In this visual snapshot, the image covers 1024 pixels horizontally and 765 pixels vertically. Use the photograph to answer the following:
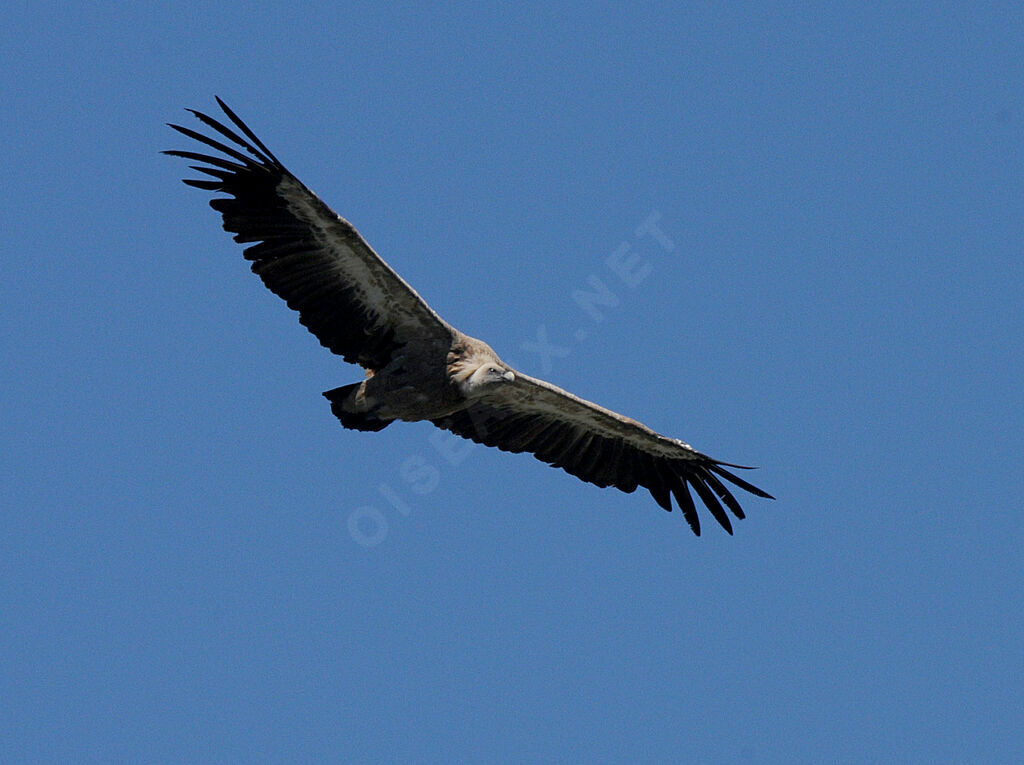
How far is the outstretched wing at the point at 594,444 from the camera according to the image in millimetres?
15656

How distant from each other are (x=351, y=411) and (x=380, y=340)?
76cm

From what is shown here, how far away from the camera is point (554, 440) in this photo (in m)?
16.2

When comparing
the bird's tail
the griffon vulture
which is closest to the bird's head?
the griffon vulture

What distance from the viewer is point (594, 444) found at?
16.4 metres

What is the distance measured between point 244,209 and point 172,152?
0.84 metres

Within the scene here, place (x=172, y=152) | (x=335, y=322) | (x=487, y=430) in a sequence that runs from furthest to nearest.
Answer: (x=487, y=430) → (x=335, y=322) → (x=172, y=152)

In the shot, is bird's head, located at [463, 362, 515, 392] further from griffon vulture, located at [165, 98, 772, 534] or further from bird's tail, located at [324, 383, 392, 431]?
bird's tail, located at [324, 383, 392, 431]

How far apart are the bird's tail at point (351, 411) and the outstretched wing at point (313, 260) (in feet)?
1.09

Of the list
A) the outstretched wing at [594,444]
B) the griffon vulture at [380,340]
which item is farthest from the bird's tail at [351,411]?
the outstretched wing at [594,444]

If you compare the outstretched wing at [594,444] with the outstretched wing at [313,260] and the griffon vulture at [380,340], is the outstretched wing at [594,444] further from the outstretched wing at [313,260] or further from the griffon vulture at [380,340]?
the outstretched wing at [313,260]

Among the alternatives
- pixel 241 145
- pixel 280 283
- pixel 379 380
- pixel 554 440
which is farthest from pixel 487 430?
pixel 241 145

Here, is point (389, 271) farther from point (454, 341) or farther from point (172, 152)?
point (172, 152)

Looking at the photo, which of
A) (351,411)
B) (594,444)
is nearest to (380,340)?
(351,411)

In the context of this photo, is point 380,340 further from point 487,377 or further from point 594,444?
point 594,444
